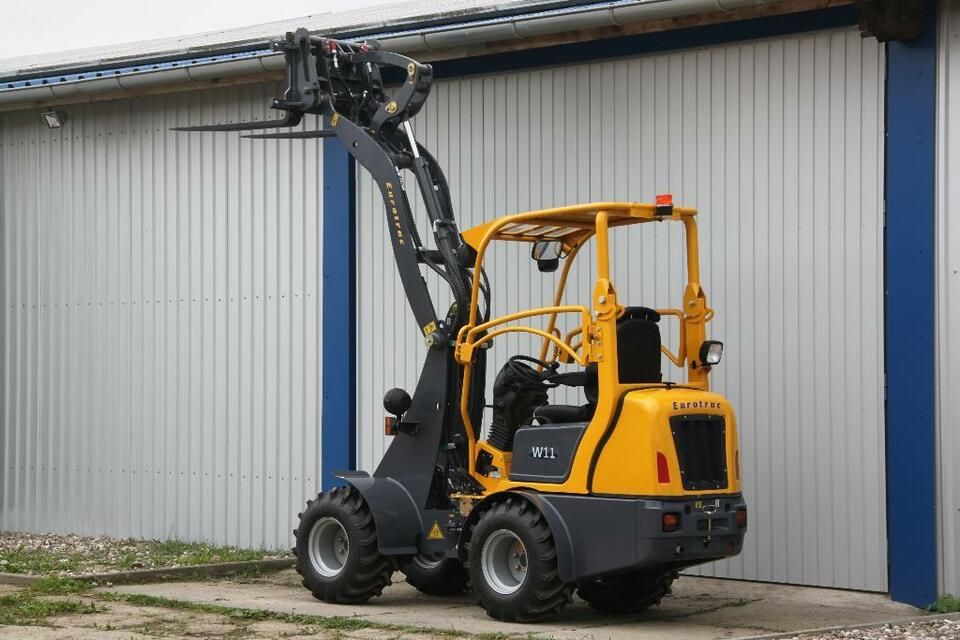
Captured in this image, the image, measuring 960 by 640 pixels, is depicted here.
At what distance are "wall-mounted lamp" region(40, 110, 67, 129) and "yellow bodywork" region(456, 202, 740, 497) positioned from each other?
6.57 meters

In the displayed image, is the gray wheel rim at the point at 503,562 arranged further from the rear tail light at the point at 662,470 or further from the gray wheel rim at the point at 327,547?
the gray wheel rim at the point at 327,547

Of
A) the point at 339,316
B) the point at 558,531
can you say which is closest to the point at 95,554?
the point at 339,316

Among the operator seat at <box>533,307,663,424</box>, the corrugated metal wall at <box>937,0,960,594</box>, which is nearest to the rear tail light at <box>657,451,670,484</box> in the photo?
the operator seat at <box>533,307,663,424</box>

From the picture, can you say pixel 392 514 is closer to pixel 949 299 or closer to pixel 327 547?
pixel 327 547

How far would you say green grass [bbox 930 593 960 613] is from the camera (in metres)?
10.4

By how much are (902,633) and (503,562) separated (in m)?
2.51

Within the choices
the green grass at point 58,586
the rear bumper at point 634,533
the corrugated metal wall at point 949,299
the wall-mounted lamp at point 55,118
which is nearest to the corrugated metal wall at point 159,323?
the wall-mounted lamp at point 55,118

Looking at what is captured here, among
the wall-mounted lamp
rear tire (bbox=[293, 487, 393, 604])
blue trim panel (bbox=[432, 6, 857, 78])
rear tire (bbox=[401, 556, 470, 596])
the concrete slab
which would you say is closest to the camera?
the concrete slab

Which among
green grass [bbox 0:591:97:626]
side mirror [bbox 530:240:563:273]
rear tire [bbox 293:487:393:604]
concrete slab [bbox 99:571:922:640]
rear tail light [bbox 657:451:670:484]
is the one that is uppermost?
side mirror [bbox 530:240:563:273]

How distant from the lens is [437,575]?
432 inches

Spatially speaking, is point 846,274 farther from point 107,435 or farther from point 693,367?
point 107,435

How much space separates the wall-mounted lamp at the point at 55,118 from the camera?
1528 centimetres

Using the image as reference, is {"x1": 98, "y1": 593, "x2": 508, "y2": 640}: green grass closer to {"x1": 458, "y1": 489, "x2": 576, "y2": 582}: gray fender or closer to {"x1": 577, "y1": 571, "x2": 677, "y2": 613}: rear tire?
{"x1": 458, "y1": 489, "x2": 576, "y2": 582}: gray fender

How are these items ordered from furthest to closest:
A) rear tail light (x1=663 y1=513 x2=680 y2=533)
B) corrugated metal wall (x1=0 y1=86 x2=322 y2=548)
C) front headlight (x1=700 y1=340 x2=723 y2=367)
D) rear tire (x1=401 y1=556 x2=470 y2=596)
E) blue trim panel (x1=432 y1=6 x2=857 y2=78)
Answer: corrugated metal wall (x1=0 y1=86 x2=322 y2=548), blue trim panel (x1=432 y1=6 x2=857 y2=78), rear tire (x1=401 y1=556 x2=470 y2=596), front headlight (x1=700 y1=340 x2=723 y2=367), rear tail light (x1=663 y1=513 x2=680 y2=533)
